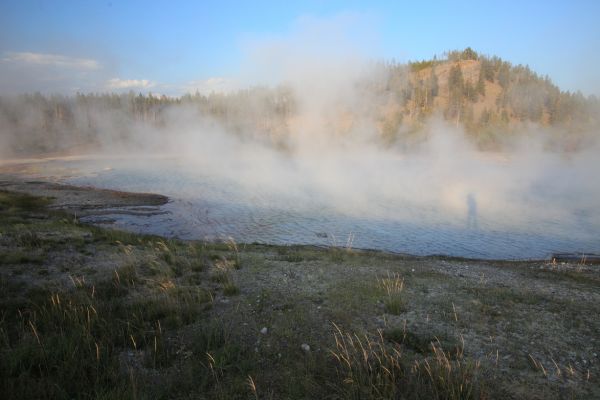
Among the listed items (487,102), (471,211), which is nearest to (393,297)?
(471,211)

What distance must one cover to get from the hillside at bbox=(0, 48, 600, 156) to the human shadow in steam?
111ft

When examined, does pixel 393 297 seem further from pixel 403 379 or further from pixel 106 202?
pixel 106 202

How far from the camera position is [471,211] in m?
17.7

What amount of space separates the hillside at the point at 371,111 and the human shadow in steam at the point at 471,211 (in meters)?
34.0

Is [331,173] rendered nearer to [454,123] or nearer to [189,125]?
[454,123]

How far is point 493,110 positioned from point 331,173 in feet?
143

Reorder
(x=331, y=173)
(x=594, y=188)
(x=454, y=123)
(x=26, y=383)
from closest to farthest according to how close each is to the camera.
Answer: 1. (x=26, y=383)
2. (x=594, y=188)
3. (x=331, y=173)
4. (x=454, y=123)

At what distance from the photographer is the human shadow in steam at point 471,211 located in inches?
617

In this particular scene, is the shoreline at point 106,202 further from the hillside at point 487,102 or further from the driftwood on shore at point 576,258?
the hillside at point 487,102

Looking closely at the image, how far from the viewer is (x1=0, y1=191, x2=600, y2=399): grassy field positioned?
377 centimetres

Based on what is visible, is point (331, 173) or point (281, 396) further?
→ point (331, 173)

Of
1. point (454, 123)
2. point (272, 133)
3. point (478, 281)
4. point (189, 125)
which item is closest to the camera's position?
point (478, 281)

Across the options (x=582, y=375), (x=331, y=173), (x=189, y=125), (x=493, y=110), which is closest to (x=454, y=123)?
(x=493, y=110)

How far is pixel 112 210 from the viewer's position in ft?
59.0
